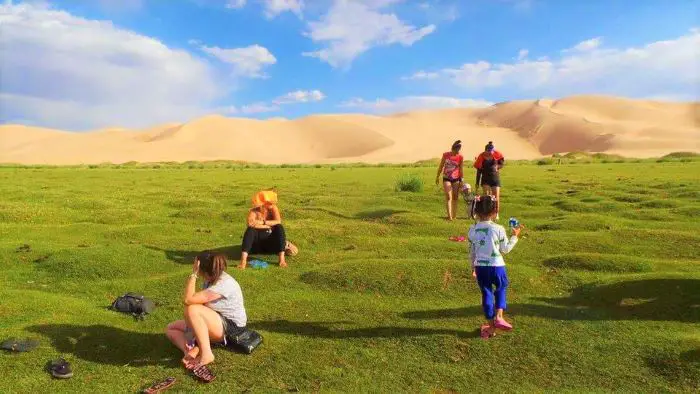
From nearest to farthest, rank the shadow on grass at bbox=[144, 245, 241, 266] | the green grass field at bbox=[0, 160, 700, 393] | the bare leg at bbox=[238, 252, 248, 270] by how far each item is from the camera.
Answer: the green grass field at bbox=[0, 160, 700, 393] → the bare leg at bbox=[238, 252, 248, 270] → the shadow on grass at bbox=[144, 245, 241, 266]

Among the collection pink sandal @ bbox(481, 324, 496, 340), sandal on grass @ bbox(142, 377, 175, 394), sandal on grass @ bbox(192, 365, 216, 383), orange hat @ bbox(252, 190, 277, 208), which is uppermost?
orange hat @ bbox(252, 190, 277, 208)

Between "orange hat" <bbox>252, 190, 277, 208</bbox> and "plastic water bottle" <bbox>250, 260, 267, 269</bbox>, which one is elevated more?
"orange hat" <bbox>252, 190, 277, 208</bbox>

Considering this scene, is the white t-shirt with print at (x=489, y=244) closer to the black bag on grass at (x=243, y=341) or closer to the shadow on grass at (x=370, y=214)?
the black bag on grass at (x=243, y=341)

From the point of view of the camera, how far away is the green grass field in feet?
20.0

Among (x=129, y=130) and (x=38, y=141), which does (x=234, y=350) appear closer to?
(x=38, y=141)

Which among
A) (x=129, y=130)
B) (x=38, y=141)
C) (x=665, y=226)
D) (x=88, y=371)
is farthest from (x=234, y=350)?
(x=129, y=130)

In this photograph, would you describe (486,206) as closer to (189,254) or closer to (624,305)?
(624,305)

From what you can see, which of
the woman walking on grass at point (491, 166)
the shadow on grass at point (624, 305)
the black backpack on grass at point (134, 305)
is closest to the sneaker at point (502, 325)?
the shadow on grass at point (624, 305)

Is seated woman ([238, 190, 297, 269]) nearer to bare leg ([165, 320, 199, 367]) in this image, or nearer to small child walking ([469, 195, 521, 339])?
bare leg ([165, 320, 199, 367])

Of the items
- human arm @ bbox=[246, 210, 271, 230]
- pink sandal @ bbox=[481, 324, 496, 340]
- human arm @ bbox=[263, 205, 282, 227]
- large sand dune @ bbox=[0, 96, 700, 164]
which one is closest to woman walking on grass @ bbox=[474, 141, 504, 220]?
human arm @ bbox=[263, 205, 282, 227]

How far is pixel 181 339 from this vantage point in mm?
6465

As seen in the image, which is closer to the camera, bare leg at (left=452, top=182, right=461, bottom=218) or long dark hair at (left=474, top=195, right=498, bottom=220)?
long dark hair at (left=474, top=195, right=498, bottom=220)

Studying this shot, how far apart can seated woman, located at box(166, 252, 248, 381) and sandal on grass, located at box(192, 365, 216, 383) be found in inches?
0.9

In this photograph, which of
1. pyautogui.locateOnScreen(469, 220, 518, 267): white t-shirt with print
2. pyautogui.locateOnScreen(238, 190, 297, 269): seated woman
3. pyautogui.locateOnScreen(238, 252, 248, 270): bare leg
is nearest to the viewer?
pyautogui.locateOnScreen(469, 220, 518, 267): white t-shirt with print
